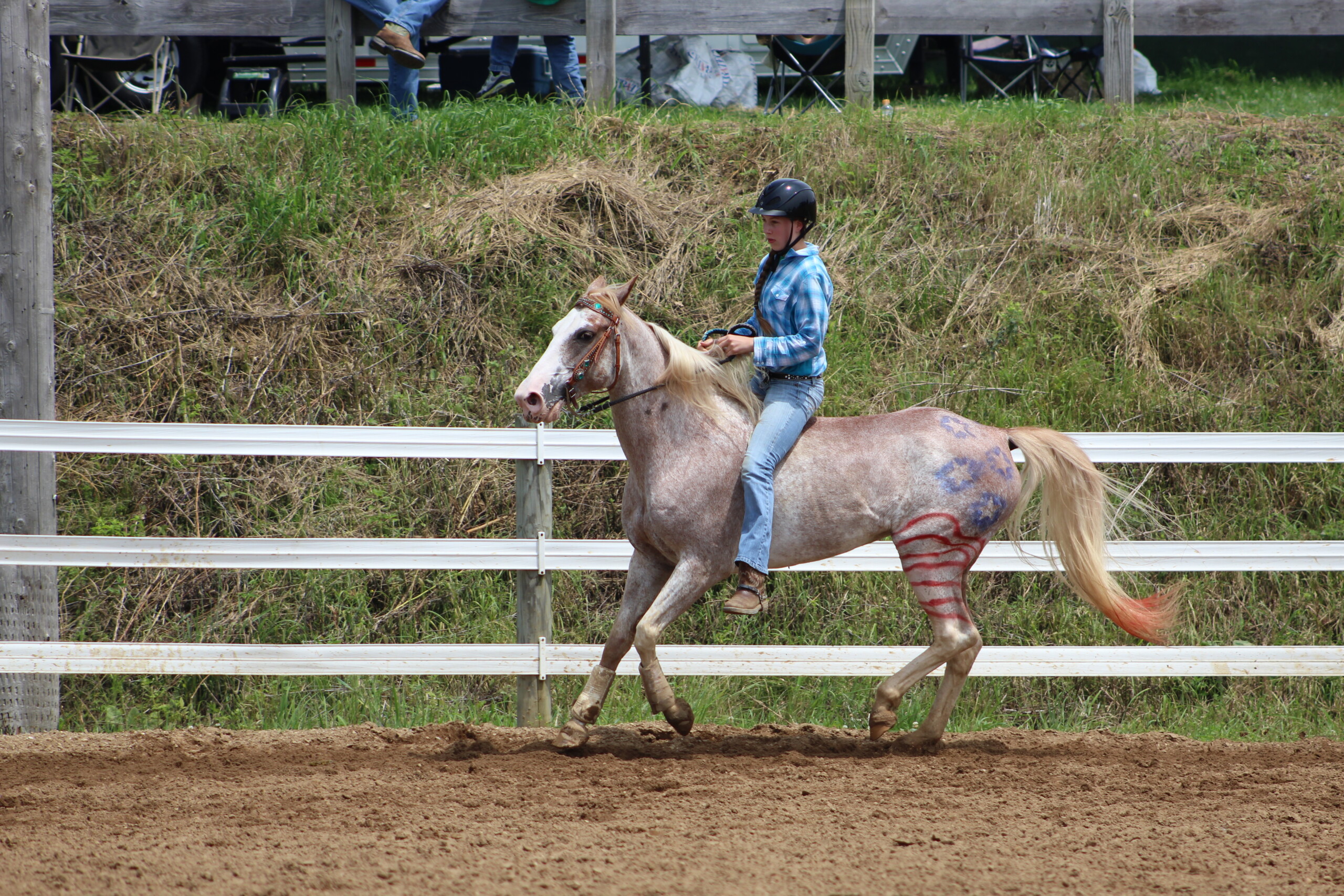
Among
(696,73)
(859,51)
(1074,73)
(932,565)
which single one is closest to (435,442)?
(932,565)

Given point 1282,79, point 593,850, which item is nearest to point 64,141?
point 593,850

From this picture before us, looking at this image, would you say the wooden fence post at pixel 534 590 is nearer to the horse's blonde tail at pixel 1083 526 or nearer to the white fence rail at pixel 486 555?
the white fence rail at pixel 486 555

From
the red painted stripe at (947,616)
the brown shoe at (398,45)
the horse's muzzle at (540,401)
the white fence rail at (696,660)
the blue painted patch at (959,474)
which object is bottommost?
the white fence rail at (696,660)

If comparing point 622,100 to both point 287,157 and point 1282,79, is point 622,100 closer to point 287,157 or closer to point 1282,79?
point 287,157

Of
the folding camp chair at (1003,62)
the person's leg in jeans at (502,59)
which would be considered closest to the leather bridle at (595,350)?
the person's leg in jeans at (502,59)

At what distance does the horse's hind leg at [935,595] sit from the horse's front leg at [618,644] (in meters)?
1.14

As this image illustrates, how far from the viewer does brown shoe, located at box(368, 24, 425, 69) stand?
8789 mm

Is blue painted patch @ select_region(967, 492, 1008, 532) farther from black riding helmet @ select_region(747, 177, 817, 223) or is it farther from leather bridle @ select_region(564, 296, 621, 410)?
leather bridle @ select_region(564, 296, 621, 410)

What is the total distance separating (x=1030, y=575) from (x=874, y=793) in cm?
274

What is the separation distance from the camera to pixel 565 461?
7074mm

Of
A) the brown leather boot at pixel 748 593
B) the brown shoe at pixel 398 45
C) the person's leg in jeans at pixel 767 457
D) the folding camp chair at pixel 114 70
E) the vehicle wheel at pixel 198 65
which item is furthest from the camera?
the vehicle wheel at pixel 198 65

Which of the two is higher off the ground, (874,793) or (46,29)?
(46,29)

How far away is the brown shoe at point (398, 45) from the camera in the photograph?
879cm

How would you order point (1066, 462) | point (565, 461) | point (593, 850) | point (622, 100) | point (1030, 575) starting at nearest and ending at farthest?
point (593, 850) < point (1066, 462) < point (1030, 575) < point (565, 461) < point (622, 100)
